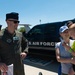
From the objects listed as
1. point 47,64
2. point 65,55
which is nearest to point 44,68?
point 47,64

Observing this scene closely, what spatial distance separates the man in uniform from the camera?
3.02m

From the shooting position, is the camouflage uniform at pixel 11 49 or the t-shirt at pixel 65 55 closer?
the t-shirt at pixel 65 55

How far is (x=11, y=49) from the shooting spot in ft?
9.99

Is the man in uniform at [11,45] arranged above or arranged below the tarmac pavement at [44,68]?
above

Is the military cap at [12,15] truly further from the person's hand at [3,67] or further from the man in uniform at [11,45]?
the person's hand at [3,67]

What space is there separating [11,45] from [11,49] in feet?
0.20

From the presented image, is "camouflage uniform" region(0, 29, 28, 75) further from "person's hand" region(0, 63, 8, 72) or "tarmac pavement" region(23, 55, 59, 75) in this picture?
"tarmac pavement" region(23, 55, 59, 75)

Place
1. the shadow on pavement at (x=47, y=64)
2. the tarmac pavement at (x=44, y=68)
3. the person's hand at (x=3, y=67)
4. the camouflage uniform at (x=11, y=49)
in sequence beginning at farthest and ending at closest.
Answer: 1. the shadow on pavement at (x=47, y=64)
2. the tarmac pavement at (x=44, y=68)
3. the camouflage uniform at (x=11, y=49)
4. the person's hand at (x=3, y=67)

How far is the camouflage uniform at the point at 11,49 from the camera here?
301 cm

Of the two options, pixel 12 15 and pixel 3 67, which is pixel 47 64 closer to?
pixel 12 15

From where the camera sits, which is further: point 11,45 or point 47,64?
point 47,64

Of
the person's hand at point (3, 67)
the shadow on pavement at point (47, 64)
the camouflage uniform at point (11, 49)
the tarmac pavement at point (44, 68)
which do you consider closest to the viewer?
the person's hand at point (3, 67)

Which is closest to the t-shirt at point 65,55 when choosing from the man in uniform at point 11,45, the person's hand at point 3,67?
the man in uniform at point 11,45

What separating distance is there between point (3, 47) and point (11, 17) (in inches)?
18.9
